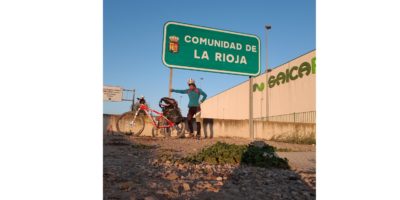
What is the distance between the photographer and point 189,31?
922 centimetres

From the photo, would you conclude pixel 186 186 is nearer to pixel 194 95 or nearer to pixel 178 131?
pixel 178 131

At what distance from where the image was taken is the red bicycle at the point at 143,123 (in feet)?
28.7

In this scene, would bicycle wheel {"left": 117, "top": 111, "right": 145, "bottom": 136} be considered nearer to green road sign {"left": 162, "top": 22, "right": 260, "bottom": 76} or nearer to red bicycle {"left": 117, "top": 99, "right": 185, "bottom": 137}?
red bicycle {"left": 117, "top": 99, "right": 185, "bottom": 137}

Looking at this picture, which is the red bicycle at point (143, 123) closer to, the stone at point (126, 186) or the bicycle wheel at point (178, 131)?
the bicycle wheel at point (178, 131)

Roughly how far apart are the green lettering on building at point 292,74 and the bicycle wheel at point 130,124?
530 inches

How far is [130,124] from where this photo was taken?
8.76 meters

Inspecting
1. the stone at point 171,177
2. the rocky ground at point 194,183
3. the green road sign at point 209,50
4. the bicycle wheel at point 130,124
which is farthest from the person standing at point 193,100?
the stone at point 171,177

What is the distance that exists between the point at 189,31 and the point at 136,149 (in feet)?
15.1

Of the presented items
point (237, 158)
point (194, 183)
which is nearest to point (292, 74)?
point (237, 158)

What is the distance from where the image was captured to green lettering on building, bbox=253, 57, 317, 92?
20.2m
